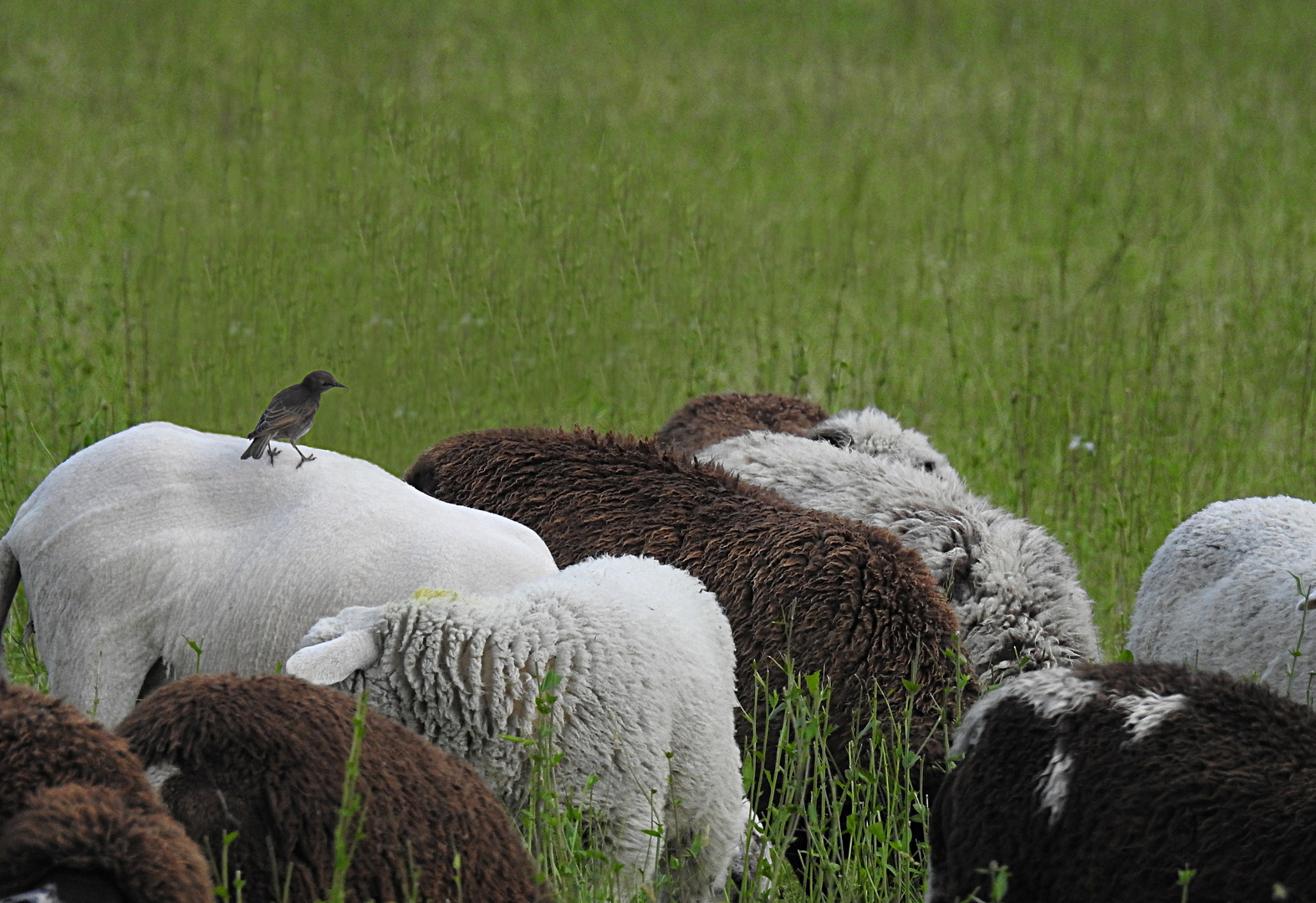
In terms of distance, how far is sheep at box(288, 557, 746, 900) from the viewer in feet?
10.5

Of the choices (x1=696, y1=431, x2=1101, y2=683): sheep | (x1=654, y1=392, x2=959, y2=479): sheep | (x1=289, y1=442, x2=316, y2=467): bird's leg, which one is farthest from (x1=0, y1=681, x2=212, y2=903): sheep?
(x1=654, y1=392, x2=959, y2=479): sheep

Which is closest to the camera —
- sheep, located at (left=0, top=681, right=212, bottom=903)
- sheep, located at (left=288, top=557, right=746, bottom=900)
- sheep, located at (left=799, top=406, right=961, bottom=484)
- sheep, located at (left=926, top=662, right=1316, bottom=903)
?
sheep, located at (left=0, top=681, right=212, bottom=903)

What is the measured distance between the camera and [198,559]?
12.7 ft

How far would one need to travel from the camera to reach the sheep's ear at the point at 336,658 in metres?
3.03

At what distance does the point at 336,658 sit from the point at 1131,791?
1.67 m

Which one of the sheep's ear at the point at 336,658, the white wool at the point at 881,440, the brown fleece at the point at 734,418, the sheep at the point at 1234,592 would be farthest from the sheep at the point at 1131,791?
the brown fleece at the point at 734,418

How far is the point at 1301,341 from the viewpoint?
10352mm

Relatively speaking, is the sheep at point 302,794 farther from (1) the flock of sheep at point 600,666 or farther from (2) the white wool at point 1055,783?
(2) the white wool at point 1055,783

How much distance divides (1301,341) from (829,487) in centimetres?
Answer: 654

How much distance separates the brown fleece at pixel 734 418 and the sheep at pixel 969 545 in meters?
0.66

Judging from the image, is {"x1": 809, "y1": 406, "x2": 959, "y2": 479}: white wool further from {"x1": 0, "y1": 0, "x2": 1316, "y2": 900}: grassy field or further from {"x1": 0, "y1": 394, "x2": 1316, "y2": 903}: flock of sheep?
{"x1": 0, "y1": 0, "x2": 1316, "y2": 900}: grassy field

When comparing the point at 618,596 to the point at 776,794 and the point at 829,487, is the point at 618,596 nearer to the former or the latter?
the point at 776,794

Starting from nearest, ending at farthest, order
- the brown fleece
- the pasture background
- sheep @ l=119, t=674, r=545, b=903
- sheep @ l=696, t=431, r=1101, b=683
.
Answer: sheep @ l=119, t=674, r=545, b=903
sheep @ l=696, t=431, r=1101, b=683
the brown fleece
the pasture background

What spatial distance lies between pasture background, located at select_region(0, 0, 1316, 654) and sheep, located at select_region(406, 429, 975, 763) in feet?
7.58
